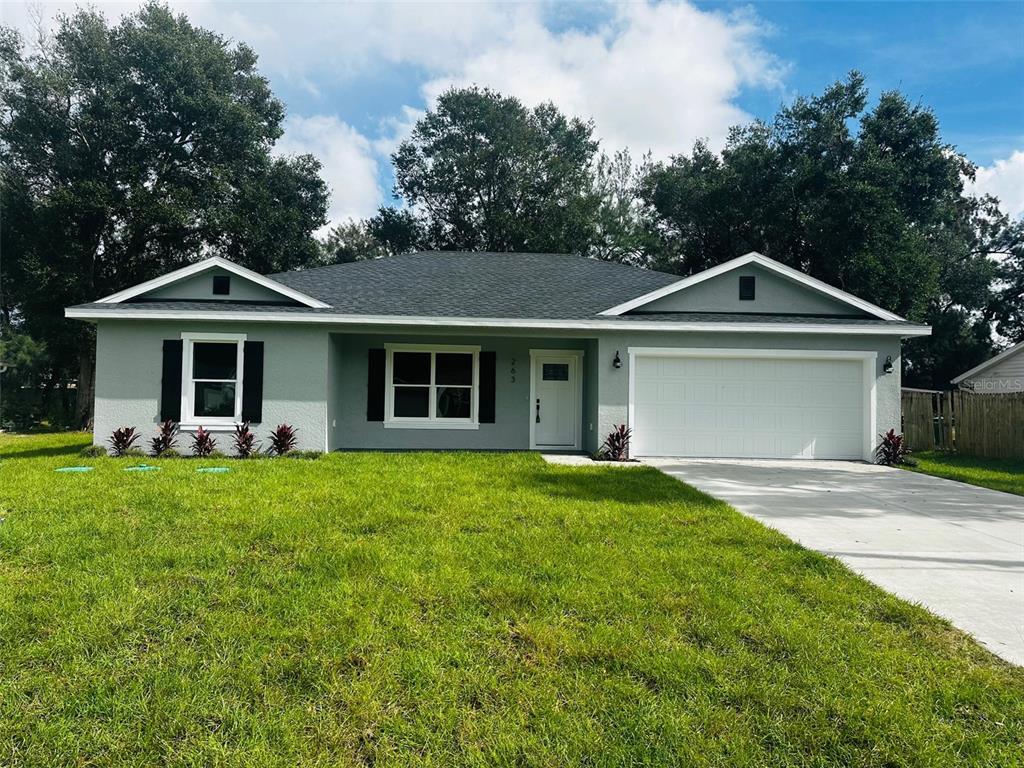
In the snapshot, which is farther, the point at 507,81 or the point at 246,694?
the point at 507,81

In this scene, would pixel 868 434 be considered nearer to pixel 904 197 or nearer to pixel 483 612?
pixel 483 612

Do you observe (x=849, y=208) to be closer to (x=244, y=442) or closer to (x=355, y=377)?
(x=355, y=377)

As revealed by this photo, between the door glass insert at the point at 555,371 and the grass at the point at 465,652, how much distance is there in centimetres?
734

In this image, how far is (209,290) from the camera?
452 inches

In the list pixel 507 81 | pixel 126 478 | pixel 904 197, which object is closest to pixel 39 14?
pixel 507 81

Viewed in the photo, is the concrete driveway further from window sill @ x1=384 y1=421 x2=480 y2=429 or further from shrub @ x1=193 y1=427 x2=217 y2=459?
shrub @ x1=193 y1=427 x2=217 y2=459

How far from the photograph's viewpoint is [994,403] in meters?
12.2

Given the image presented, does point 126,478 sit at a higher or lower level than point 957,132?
lower

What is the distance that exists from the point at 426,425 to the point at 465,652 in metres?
9.36

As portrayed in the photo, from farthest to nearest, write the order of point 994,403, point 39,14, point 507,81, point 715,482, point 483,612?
1. point 507,81
2. point 39,14
3. point 994,403
4. point 715,482
5. point 483,612

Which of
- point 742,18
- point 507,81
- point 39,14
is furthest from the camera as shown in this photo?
point 507,81

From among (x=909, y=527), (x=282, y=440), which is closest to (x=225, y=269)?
(x=282, y=440)

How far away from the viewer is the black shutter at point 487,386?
40.9 ft

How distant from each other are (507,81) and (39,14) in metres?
17.9
